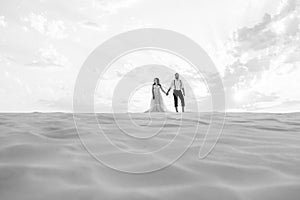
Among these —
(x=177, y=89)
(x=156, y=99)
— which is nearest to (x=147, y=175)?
(x=177, y=89)

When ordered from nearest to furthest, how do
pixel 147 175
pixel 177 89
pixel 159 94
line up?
pixel 147 175 → pixel 177 89 → pixel 159 94

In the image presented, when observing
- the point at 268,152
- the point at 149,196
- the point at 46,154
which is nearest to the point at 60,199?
the point at 149,196

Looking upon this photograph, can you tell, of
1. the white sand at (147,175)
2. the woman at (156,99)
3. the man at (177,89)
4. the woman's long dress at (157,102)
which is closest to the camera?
the white sand at (147,175)

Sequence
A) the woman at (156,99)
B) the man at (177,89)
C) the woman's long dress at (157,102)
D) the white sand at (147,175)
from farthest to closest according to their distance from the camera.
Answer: the woman's long dress at (157,102) < the woman at (156,99) < the man at (177,89) < the white sand at (147,175)

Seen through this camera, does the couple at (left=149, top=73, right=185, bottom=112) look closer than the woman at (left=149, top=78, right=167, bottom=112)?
Yes

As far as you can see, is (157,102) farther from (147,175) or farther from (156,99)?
(147,175)

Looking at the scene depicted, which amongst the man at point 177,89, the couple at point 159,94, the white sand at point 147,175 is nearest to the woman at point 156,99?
the couple at point 159,94

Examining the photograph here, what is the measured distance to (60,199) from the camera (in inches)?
51.4

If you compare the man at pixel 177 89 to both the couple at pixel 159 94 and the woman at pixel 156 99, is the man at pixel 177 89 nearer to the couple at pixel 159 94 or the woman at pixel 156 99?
the couple at pixel 159 94

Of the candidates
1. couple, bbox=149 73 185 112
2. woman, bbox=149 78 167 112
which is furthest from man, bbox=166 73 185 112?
woman, bbox=149 78 167 112

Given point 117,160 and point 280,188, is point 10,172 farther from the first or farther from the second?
point 280,188

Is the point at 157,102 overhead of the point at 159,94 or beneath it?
beneath

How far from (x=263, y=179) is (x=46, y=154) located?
5.24ft

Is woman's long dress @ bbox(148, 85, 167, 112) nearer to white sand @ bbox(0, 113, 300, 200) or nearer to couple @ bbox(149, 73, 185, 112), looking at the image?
couple @ bbox(149, 73, 185, 112)
